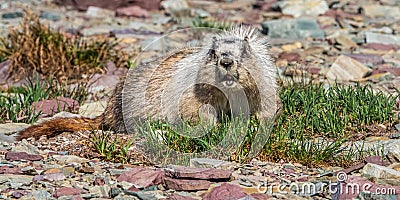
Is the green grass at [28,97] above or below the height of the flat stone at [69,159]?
below

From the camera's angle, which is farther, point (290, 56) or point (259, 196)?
point (290, 56)

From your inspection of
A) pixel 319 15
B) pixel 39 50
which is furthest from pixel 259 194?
pixel 319 15

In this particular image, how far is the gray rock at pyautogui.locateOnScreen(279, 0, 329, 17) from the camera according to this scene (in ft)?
40.2

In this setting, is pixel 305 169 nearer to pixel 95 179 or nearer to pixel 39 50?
pixel 95 179

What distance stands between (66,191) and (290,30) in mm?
6908

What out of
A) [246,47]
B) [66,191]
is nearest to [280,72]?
[246,47]

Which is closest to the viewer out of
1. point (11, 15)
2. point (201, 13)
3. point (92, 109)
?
point (92, 109)

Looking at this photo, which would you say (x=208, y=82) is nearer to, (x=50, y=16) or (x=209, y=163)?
(x=209, y=163)

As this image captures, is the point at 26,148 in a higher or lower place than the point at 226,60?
lower

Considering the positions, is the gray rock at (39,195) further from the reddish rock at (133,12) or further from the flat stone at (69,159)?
the reddish rock at (133,12)

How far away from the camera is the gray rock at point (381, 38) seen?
32.4 feet

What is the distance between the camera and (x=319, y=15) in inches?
481

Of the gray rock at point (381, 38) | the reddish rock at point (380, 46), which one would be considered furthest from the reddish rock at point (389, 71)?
the gray rock at point (381, 38)

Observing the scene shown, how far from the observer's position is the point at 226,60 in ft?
16.7
